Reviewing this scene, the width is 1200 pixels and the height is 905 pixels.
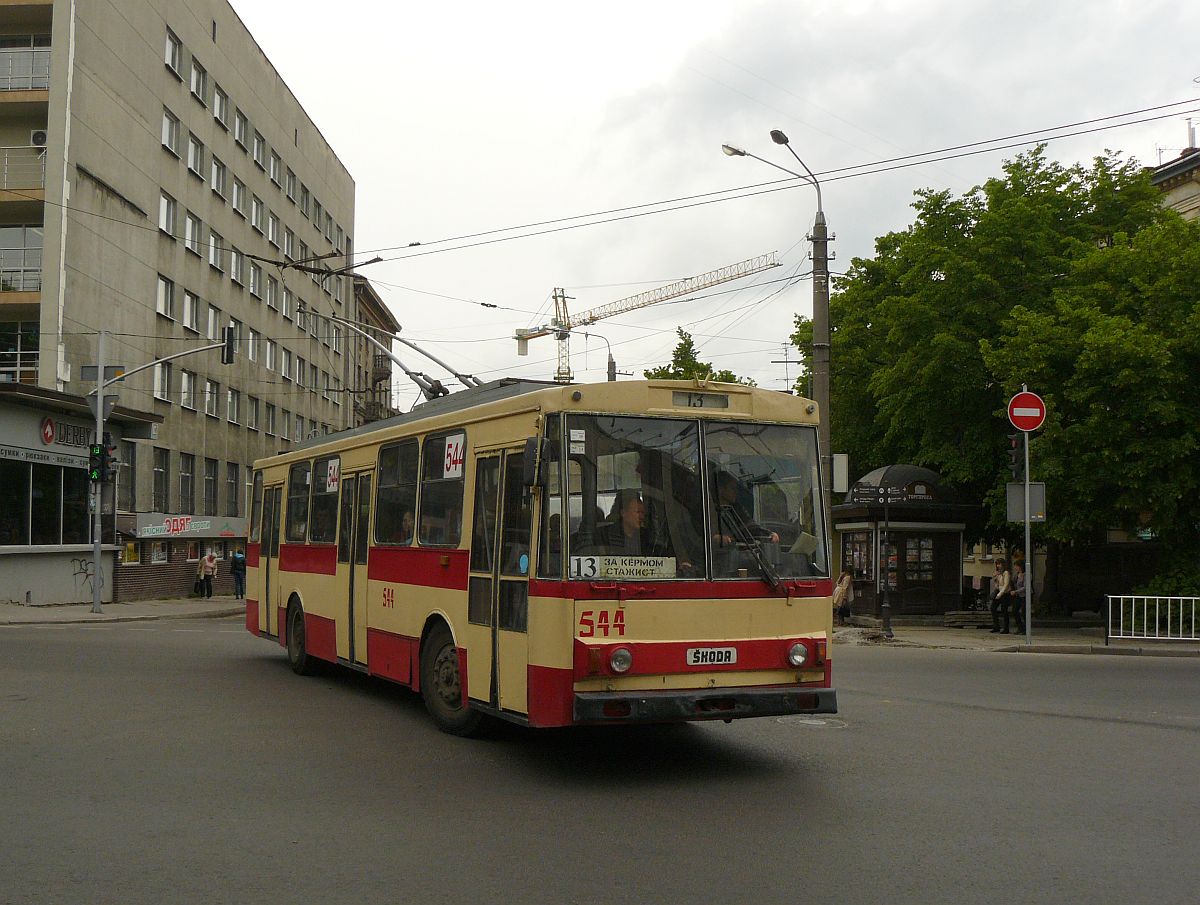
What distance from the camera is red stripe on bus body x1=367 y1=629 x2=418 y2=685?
11.4 metres

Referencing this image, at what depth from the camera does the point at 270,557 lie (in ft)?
54.3

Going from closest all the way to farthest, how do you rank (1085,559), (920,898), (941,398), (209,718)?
(920,898) → (209,718) → (941,398) → (1085,559)

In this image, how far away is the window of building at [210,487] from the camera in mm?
46531

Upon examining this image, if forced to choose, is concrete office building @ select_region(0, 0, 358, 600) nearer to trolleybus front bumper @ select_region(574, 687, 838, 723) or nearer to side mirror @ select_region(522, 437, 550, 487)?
side mirror @ select_region(522, 437, 550, 487)

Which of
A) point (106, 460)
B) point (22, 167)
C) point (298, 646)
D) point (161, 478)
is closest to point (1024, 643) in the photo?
point (298, 646)

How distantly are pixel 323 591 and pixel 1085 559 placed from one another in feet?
77.6

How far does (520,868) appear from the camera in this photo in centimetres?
630

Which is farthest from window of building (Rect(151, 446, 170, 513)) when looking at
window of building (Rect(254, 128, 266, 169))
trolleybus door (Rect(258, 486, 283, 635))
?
trolleybus door (Rect(258, 486, 283, 635))

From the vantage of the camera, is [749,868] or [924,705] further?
[924,705]

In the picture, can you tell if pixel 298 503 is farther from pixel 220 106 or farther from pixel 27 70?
pixel 220 106

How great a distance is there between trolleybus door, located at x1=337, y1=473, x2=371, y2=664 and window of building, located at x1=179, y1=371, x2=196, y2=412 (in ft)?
106

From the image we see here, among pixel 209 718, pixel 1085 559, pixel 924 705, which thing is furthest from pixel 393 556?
pixel 1085 559

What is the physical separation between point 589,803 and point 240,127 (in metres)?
47.8

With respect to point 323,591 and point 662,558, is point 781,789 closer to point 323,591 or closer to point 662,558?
point 662,558
